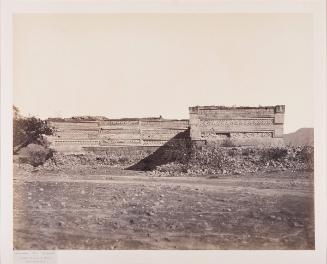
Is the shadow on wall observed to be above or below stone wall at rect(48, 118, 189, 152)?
below

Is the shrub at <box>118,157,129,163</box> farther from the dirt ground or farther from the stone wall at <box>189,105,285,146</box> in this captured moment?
the stone wall at <box>189,105,285,146</box>

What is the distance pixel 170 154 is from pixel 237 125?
41cm

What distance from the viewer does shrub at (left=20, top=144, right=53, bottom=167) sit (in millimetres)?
2977

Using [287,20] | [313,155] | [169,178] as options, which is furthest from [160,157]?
[287,20]

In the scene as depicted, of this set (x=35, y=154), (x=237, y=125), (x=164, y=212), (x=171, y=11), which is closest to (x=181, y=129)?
(x=237, y=125)

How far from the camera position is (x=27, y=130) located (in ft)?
9.64

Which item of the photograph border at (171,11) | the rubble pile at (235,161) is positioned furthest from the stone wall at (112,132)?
the photograph border at (171,11)

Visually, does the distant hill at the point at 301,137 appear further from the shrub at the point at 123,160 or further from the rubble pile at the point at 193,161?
the shrub at the point at 123,160

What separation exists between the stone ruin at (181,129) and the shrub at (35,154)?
0.06m

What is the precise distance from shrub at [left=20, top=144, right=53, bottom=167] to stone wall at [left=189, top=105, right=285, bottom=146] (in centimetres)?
84

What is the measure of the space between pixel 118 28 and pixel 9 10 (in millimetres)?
612

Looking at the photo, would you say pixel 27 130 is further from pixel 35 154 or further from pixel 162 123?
pixel 162 123

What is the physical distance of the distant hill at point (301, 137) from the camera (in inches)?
114

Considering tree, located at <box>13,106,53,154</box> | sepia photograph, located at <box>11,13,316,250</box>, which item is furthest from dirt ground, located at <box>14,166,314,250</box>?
tree, located at <box>13,106,53,154</box>
